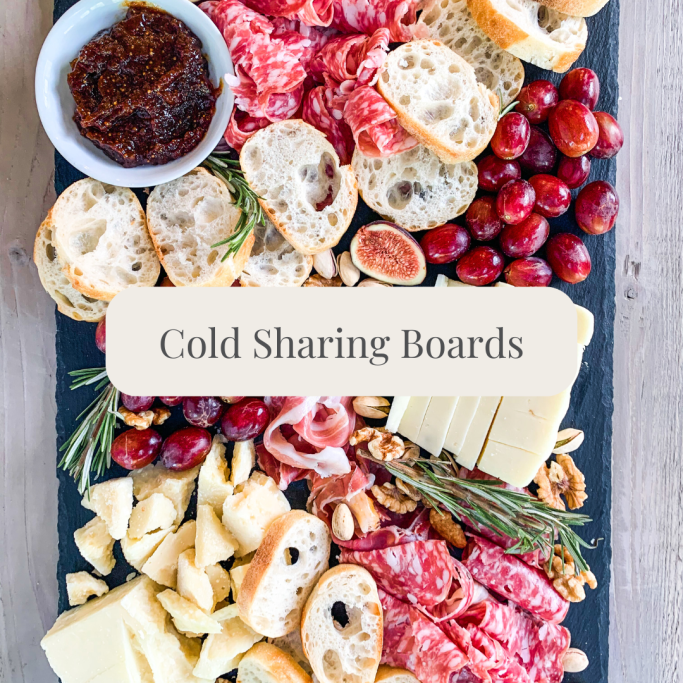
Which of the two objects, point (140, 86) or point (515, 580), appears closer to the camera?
point (140, 86)

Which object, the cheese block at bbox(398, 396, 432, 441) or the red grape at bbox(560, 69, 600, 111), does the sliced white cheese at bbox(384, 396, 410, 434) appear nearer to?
the cheese block at bbox(398, 396, 432, 441)

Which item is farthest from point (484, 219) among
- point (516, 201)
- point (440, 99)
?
point (440, 99)

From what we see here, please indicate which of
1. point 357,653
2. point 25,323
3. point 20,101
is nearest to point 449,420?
point 357,653

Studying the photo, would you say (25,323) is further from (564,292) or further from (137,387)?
(564,292)

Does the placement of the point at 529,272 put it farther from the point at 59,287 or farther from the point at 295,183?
the point at 59,287

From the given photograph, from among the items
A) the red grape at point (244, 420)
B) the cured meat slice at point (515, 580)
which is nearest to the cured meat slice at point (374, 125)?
the red grape at point (244, 420)
